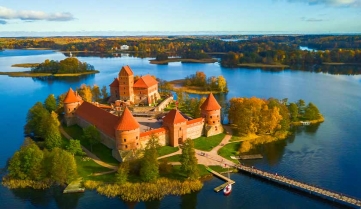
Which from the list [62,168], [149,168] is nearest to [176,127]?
[149,168]

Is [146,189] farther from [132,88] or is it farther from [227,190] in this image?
[132,88]

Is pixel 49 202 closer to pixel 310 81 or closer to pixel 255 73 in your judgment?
pixel 310 81

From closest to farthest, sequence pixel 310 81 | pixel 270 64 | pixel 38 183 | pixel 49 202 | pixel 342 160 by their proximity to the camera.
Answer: pixel 49 202
pixel 38 183
pixel 342 160
pixel 310 81
pixel 270 64

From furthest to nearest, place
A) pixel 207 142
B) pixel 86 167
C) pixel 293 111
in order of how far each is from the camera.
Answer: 1. pixel 293 111
2. pixel 207 142
3. pixel 86 167

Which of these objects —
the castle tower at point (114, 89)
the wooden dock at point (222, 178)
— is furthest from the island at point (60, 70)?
the wooden dock at point (222, 178)

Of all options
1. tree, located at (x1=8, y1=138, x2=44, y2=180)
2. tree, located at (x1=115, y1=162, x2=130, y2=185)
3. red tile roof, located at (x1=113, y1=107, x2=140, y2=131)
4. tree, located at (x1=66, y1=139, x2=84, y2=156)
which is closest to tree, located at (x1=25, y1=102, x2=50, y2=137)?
tree, located at (x1=66, y1=139, x2=84, y2=156)

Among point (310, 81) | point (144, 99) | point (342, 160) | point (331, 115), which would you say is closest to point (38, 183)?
point (144, 99)

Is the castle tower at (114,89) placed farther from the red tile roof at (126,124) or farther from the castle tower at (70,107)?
the red tile roof at (126,124)
